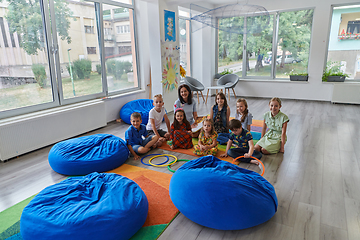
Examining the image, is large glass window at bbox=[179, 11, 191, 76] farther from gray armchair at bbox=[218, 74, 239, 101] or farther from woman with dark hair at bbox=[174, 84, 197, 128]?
woman with dark hair at bbox=[174, 84, 197, 128]

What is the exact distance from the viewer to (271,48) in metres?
8.22

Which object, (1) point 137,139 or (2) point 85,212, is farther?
(1) point 137,139

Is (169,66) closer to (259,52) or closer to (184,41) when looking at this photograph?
(184,41)

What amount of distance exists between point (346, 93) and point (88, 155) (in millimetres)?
6950

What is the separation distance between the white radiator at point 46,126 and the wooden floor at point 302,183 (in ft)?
0.55

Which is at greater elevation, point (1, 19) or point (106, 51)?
point (1, 19)

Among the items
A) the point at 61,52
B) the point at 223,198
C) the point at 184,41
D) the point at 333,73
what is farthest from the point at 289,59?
the point at 223,198

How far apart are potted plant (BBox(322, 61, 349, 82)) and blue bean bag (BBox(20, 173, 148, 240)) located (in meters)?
7.13

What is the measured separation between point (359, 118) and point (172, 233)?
5.42m

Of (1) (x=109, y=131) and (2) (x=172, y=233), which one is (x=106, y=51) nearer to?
(1) (x=109, y=131)

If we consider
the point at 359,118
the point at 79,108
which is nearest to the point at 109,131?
the point at 79,108

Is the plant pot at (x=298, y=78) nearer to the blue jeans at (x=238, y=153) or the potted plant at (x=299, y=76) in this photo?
the potted plant at (x=299, y=76)

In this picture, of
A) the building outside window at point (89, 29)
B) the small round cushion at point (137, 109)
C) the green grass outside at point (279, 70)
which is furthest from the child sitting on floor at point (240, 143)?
the green grass outside at point (279, 70)

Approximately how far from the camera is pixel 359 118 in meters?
5.64
